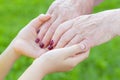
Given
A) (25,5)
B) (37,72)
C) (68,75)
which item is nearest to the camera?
(37,72)

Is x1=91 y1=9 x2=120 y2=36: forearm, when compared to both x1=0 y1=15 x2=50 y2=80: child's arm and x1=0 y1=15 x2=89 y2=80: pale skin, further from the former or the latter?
x1=0 y1=15 x2=50 y2=80: child's arm

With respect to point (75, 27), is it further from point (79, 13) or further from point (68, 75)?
point (68, 75)

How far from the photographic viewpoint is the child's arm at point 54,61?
3.08 meters

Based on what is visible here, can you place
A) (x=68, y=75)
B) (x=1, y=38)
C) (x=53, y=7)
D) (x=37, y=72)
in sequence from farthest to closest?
(x=1, y=38), (x=68, y=75), (x=53, y=7), (x=37, y=72)

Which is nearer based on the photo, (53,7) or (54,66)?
(54,66)

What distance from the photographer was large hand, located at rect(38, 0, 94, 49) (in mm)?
3465

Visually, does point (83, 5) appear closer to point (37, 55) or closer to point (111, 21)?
point (111, 21)

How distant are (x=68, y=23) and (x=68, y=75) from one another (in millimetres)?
1825

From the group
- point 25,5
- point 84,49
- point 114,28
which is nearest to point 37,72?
point 84,49

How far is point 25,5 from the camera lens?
6.57m

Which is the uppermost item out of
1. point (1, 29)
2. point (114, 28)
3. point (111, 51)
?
point (114, 28)

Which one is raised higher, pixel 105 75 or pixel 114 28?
pixel 114 28

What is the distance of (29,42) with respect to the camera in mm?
3416

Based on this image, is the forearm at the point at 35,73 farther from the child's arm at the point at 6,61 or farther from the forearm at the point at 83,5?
the forearm at the point at 83,5
